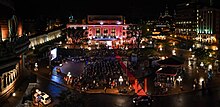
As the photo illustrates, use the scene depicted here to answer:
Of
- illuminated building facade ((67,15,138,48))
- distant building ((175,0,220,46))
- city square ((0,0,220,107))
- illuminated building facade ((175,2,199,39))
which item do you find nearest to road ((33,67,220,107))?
city square ((0,0,220,107))

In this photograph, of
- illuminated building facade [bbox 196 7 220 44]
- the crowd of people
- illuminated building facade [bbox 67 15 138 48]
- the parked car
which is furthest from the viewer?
illuminated building facade [bbox 67 15 138 48]

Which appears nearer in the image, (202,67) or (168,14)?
(202,67)

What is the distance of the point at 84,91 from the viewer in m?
25.4

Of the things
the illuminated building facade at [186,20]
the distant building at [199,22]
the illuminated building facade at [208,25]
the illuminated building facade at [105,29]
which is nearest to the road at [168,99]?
the illuminated building facade at [208,25]

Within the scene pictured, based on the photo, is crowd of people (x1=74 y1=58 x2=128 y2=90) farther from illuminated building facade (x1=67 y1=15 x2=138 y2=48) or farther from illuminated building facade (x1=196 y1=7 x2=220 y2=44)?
illuminated building facade (x1=67 y1=15 x2=138 y2=48)

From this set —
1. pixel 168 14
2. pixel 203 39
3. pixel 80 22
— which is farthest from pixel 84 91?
pixel 168 14

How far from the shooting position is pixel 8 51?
11.2 metres

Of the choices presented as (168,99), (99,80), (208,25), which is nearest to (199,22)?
(208,25)

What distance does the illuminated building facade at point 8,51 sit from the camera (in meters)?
11.0

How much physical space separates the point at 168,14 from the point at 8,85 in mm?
106020

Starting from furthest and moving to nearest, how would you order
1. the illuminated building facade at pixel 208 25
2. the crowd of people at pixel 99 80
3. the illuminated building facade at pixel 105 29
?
the illuminated building facade at pixel 105 29
the illuminated building facade at pixel 208 25
the crowd of people at pixel 99 80

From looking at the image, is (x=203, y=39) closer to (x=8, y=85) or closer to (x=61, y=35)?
(x=61, y=35)

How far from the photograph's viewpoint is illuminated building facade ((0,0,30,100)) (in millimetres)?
10961

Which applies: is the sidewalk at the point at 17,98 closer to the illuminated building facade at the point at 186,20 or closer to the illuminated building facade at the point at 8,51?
the illuminated building facade at the point at 8,51
